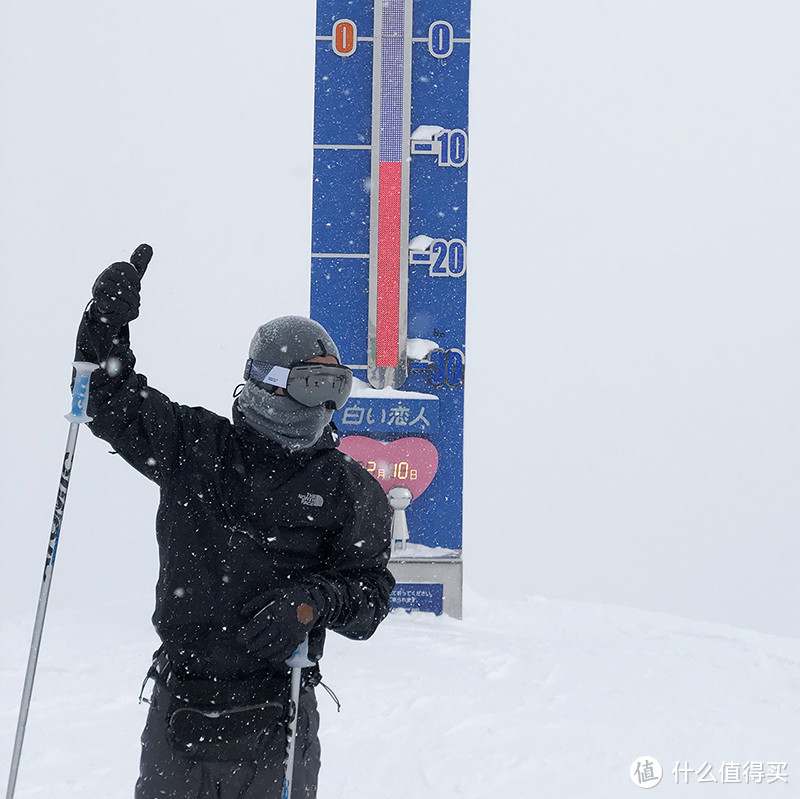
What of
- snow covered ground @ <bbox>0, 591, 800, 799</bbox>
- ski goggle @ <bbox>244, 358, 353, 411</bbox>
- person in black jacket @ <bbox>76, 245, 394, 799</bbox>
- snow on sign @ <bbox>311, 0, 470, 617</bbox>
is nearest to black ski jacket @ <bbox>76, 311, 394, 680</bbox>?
person in black jacket @ <bbox>76, 245, 394, 799</bbox>

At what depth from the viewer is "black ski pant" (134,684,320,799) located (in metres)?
2.07

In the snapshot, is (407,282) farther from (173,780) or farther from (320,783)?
(173,780)

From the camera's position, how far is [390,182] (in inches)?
252

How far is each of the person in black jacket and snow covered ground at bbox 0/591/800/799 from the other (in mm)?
1891

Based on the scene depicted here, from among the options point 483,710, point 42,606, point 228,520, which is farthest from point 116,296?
point 483,710

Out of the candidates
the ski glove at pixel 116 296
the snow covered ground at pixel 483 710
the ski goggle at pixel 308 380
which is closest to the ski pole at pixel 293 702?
the ski goggle at pixel 308 380

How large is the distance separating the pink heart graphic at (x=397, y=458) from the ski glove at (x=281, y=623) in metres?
4.38

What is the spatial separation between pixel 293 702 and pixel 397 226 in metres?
4.79

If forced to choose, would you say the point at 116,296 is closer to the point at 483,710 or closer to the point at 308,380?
the point at 308,380

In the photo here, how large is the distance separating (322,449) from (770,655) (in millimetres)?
5357

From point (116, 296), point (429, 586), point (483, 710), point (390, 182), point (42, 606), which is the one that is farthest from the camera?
point (429, 586)

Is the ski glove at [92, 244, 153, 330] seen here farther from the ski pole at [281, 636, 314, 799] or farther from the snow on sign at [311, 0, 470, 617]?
the snow on sign at [311, 0, 470, 617]

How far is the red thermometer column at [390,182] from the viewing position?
20.9 ft

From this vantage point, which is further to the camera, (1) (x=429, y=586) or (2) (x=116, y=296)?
(1) (x=429, y=586)
